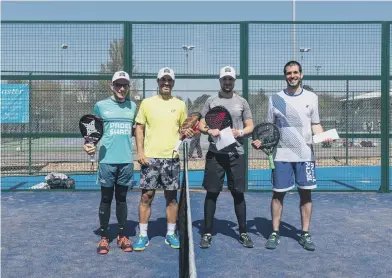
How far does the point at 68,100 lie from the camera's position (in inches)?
319

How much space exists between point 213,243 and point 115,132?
1669mm

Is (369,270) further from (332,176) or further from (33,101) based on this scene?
(33,101)

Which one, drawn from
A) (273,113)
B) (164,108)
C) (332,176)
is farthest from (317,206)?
(164,108)

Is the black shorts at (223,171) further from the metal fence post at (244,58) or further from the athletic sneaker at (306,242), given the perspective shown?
the metal fence post at (244,58)

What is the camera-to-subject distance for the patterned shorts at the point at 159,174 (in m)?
4.77

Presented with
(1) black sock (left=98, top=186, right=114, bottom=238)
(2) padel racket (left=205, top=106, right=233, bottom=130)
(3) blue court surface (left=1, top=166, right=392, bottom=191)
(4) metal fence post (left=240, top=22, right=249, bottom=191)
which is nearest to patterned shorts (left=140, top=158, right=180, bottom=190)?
(1) black sock (left=98, top=186, right=114, bottom=238)

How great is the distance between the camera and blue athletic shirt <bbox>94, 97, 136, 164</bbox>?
4699 mm

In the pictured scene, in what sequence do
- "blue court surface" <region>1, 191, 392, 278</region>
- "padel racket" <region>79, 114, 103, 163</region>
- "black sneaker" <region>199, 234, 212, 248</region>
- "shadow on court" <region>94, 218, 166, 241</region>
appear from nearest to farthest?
"blue court surface" <region>1, 191, 392, 278</region> → "padel racket" <region>79, 114, 103, 163</region> → "black sneaker" <region>199, 234, 212, 248</region> → "shadow on court" <region>94, 218, 166, 241</region>

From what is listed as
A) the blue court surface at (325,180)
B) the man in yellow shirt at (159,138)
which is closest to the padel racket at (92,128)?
the man in yellow shirt at (159,138)

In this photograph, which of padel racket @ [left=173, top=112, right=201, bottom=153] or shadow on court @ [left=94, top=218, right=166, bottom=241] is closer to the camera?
padel racket @ [left=173, top=112, right=201, bottom=153]

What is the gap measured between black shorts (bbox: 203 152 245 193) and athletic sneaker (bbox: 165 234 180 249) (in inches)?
25.6

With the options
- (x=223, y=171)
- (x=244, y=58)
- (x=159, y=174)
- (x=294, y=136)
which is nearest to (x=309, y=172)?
(x=294, y=136)

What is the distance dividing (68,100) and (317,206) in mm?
4670

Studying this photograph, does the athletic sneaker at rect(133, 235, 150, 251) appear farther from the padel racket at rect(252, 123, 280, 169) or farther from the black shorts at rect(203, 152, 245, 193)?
the padel racket at rect(252, 123, 280, 169)
